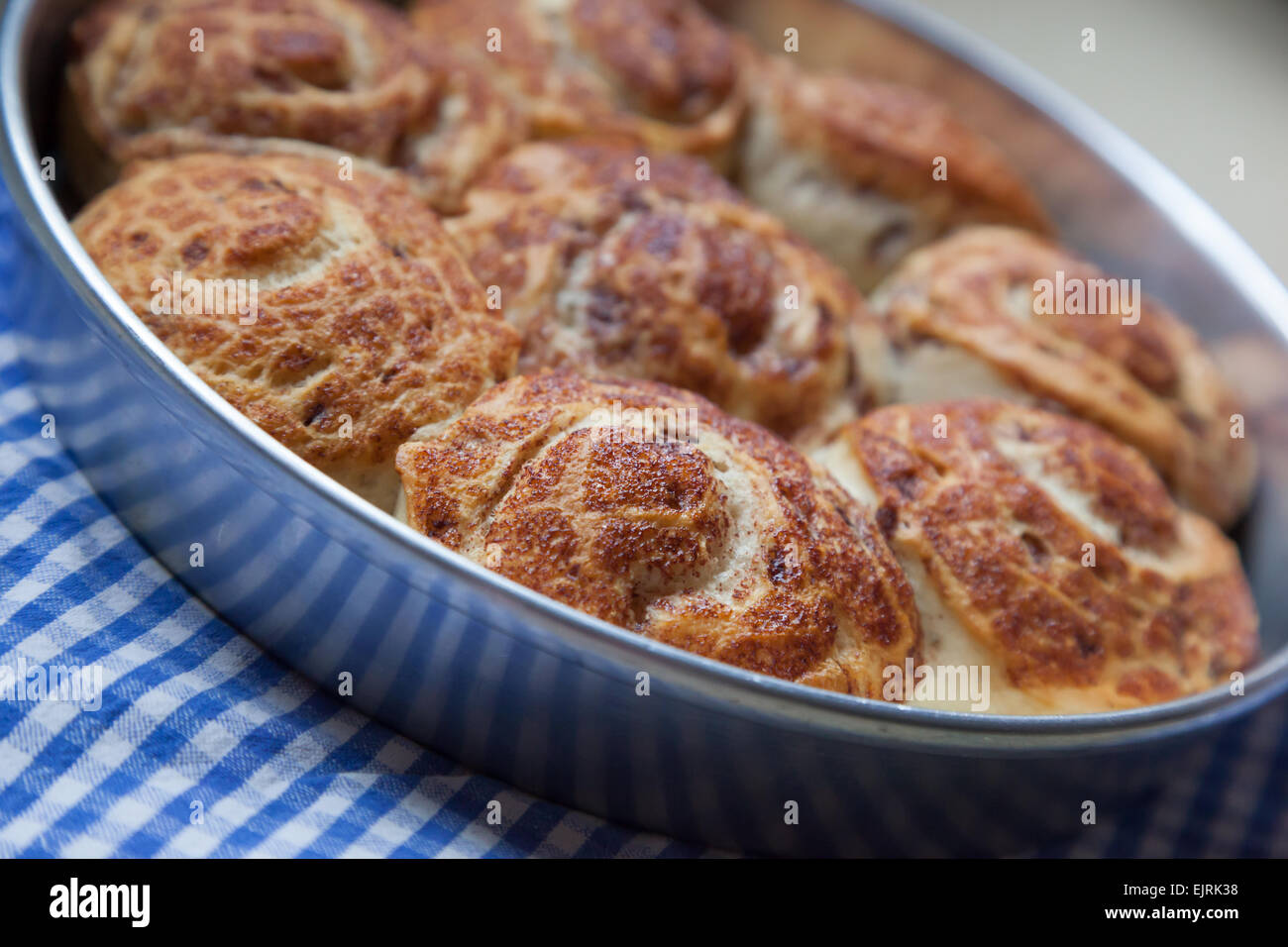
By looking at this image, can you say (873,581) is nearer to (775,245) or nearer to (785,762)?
(785,762)

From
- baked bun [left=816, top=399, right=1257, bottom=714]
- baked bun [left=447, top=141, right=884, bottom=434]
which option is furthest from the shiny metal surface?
baked bun [left=447, top=141, right=884, bottom=434]

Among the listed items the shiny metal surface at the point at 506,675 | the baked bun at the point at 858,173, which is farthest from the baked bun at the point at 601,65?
the shiny metal surface at the point at 506,675

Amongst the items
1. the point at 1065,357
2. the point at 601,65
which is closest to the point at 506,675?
the point at 1065,357

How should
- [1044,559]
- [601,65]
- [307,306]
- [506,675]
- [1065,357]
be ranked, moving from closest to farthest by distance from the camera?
[506,675]
[307,306]
[1044,559]
[1065,357]
[601,65]

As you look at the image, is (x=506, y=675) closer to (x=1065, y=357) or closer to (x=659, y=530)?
(x=659, y=530)

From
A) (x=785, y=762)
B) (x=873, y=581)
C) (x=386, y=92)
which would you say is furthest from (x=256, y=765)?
(x=386, y=92)

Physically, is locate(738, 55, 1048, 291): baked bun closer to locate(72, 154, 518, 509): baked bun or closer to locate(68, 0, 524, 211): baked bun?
locate(68, 0, 524, 211): baked bun
